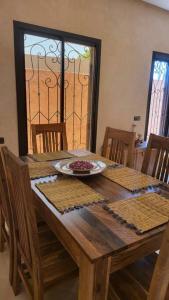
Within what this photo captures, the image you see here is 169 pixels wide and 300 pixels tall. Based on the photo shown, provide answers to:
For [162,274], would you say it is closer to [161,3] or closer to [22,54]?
[22,54]

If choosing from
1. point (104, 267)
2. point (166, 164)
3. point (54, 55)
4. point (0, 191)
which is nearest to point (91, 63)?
point (54, 55)

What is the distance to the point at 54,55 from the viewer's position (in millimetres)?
2719

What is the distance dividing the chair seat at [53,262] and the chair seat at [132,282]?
24 cm

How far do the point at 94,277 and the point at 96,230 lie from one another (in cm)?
19

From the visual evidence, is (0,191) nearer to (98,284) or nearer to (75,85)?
(98,284)

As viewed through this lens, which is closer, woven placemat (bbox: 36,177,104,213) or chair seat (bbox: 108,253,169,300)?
chair seat (bbox: 108,253,169,300)

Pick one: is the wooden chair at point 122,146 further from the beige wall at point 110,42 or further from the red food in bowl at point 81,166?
the beige wall at point 110,42

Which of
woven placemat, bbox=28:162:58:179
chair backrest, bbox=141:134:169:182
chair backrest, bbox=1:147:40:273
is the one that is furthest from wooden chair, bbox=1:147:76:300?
chair backrest, bbox=141:134:169:182

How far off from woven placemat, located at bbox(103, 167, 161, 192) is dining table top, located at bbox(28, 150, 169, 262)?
0.51 ft

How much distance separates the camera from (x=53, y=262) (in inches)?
46.8

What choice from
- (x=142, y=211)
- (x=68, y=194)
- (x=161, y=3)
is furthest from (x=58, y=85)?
(x=142, y=211)

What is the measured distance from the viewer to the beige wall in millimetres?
2359

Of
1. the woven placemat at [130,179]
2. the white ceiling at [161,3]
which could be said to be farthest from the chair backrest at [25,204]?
the white ceiling at [161,3]

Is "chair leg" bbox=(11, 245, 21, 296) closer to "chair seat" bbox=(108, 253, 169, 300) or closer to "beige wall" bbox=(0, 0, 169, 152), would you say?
"chair seat" bbox=(108, 253, 169, 300)
